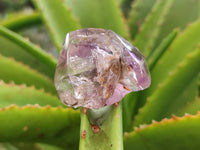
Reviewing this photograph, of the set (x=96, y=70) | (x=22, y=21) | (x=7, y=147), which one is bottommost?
(x=7, y=147)

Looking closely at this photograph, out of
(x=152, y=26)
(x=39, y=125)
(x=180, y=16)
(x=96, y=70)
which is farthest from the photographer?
(x=180, y=16)

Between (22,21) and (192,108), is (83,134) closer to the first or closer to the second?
(192,108)

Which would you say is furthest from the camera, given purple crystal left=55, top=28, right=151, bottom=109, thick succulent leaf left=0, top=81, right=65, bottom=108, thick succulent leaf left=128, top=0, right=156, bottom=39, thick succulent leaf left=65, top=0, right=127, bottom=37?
thick succulent leaf left=128, top=0, right=156, bottom=39

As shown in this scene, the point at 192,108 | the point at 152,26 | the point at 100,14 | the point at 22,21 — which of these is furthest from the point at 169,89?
the point at 22,21

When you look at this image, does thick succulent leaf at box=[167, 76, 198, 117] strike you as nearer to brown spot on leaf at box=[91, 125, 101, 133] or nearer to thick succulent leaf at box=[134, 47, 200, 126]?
thick succulent leaf at box=[134, 47, 200, 126]

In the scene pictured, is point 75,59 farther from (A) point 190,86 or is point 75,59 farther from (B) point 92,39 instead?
(A) point 190,86

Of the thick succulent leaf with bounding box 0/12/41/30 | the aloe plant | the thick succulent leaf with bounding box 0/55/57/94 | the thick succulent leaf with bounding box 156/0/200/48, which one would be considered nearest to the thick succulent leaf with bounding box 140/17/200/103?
the aloe plant

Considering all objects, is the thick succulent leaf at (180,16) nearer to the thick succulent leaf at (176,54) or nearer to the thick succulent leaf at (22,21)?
the thick succulent leaf at (176,54)
